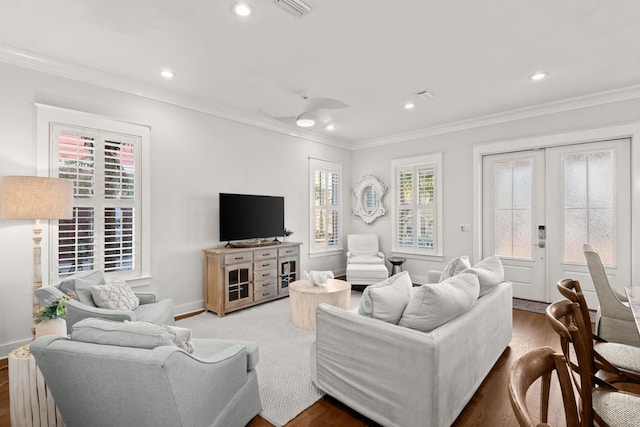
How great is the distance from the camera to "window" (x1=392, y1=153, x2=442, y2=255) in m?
5.46

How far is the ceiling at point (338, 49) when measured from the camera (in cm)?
236

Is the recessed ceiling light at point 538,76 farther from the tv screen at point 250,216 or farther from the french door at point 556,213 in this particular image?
the tv screen at point 250,216

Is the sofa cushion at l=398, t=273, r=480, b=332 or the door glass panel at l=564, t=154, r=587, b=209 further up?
the door glass panel at l=564, t=154, r=587, b=209

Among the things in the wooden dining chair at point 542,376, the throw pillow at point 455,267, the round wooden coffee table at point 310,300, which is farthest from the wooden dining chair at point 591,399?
the round wooden coffee table at point 310,300

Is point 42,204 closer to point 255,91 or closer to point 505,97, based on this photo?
point 255,91

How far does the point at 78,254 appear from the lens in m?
3.23

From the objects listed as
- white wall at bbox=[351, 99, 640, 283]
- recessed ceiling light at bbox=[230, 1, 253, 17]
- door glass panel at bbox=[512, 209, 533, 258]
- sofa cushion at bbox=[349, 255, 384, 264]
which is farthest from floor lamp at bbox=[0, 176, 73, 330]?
door glass panel at bbox=[512, 209, 533, 258]

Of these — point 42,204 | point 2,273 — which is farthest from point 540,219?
point 2,273

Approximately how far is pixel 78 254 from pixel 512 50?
4683mm

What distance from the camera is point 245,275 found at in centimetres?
429

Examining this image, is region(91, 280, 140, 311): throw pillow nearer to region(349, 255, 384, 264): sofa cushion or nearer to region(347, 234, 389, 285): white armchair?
region(347, 234, 389, 285): white armchair

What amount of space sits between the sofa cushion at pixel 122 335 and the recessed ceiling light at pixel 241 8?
7.18 feet

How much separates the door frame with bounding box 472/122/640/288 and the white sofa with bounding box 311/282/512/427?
2.82 m

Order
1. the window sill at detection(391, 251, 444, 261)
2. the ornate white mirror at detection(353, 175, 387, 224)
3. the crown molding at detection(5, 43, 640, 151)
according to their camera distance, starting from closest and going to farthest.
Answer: the crown molding at detection(5, 43, 640, 151) < the window sill at detection(391, 251, 444, 261) < the ornate white mirror at detection(353, 175, 387, 224)
